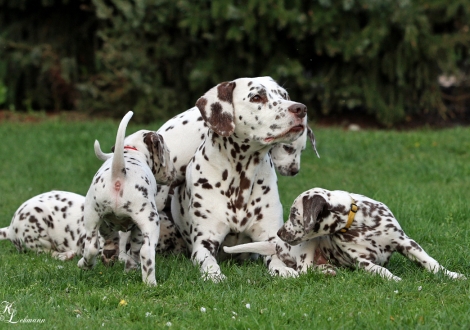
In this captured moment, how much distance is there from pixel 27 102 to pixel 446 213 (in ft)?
38.8

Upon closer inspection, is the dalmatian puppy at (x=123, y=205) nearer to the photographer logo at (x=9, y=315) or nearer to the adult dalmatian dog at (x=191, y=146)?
the photographer logo at (x=9, y=315)

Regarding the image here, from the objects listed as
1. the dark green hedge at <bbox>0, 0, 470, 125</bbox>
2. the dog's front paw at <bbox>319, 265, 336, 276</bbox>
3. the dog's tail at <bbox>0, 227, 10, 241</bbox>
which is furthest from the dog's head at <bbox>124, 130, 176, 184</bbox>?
the dark green hedge at <bbox>0, 0, 470, 125</bbox>

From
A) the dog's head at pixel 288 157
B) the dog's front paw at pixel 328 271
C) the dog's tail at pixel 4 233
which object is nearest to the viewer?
the dog's front paw at pixel 328 271

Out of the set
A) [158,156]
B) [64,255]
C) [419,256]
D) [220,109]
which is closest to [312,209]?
[419,256]

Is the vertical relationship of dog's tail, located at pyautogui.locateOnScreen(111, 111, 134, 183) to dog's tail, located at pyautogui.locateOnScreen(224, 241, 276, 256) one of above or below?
above

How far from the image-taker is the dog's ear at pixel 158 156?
727cm

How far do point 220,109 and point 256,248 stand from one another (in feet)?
4.10

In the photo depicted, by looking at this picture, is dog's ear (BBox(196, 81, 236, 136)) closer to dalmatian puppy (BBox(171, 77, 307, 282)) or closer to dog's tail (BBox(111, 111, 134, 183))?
dalmatian puppy (BBox(171, 77, 307, 282))

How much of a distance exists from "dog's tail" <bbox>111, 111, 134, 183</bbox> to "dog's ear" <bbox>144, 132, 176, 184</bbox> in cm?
92

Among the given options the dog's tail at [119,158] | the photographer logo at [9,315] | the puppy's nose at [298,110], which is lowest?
the photographer logo at [9,315]

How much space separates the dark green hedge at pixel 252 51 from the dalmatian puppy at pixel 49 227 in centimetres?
727

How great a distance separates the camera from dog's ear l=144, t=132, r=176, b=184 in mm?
7273

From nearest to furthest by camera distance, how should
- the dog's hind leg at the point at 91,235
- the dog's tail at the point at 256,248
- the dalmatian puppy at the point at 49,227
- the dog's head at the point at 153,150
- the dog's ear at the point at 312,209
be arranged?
the dog's hind leg at the point at 91,235, the dog's ear at the point at 312,209, the dog's tail at the point at 256,248, the dog's head at the point at 153,150, the dalmatian puppy at the point at 49,227

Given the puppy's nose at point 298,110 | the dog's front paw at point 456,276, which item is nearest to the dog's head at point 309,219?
the puppy's nose at point 298,110
